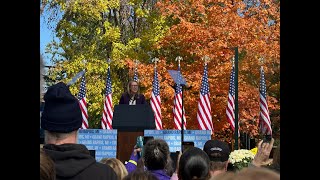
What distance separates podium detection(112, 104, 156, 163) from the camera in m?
9.45

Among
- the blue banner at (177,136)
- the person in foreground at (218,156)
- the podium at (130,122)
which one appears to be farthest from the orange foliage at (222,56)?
the person in foreground at (218,156)

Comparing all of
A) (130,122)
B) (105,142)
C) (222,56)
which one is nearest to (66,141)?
(130,122)

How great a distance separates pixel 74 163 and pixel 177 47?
18690mm

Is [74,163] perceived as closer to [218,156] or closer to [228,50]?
[218,156]

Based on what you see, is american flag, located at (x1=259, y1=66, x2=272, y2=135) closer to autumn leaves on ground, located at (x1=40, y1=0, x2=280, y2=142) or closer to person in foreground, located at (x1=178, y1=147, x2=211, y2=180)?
autumn leaves on ground, located at (x1=40, y1=0, x2=280, y2=142)

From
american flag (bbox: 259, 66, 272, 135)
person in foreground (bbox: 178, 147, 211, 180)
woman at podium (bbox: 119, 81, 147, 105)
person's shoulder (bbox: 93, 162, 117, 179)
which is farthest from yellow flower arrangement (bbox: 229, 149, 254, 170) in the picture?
american flag (bbox: 259, 66, 272, 135)

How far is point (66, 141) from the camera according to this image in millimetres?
2602

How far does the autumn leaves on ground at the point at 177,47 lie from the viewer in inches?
738
